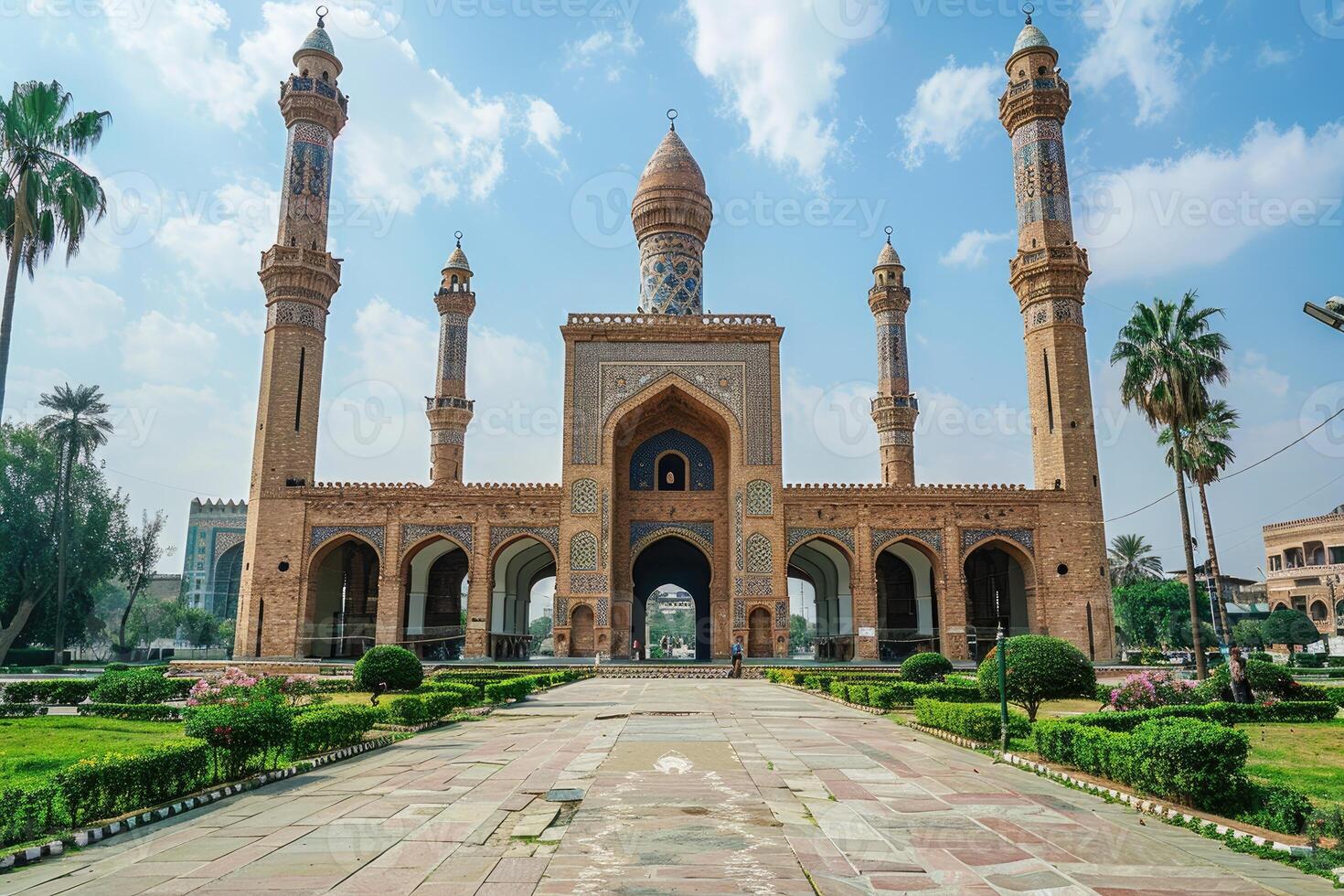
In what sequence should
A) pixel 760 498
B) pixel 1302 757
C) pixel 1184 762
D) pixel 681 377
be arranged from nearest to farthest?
pixel 1184 762 → pixel 1302 757 → pixel 760 498 → pixel 681 377

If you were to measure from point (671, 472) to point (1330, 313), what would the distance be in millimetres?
22001

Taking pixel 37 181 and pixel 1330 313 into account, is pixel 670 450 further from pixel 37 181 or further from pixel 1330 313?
pixel 1330 313

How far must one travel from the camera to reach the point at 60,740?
918 centimetres

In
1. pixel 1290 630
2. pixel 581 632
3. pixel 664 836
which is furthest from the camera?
pixel 1290 630

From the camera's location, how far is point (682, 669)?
22453 millimetres

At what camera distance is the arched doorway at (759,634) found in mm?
24172

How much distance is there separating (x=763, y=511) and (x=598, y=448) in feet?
16.0

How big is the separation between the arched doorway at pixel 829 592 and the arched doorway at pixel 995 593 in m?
3.43

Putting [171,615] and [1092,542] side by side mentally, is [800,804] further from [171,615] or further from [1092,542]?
[171,615]

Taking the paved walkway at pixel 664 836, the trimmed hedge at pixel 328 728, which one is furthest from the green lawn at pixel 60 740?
the paved walkway at pixel 664 836

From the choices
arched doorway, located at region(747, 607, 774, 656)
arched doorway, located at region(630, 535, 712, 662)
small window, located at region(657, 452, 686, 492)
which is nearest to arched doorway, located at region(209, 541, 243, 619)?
arched doorway, located at region(630, 535, 712, 662)

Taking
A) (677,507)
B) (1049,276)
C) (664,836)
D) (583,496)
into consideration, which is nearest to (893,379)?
(1049,276)

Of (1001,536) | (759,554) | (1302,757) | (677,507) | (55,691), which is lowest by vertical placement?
(1302,757)

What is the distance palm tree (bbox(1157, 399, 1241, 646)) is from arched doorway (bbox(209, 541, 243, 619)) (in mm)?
45269
